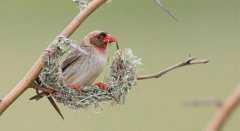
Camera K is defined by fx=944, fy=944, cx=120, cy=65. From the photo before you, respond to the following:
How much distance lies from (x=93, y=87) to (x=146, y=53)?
237 inches

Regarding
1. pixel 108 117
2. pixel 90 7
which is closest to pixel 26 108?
pixel 108 117

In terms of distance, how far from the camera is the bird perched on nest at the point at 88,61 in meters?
2.92

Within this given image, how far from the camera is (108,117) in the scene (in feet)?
23.0

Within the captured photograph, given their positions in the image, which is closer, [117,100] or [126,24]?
[117,100]

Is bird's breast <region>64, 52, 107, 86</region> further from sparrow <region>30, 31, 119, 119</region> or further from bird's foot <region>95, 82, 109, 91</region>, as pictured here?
bird's foot <region>95, 82, 109, 91</region>

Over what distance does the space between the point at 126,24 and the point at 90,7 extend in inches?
315

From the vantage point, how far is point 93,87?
2619 mm

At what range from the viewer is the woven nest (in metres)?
2.27

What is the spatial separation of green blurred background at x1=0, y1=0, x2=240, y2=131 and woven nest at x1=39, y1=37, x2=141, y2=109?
10.8ft

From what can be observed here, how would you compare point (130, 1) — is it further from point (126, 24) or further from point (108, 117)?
point (108, 117)

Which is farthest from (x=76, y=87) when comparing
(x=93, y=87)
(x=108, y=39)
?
(x=108, y=39)

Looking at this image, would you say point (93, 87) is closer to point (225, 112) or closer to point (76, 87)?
point (76, 87)

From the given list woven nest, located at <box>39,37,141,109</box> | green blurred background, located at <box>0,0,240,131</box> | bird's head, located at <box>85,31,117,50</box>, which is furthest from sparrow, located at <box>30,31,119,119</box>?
green blurred background, located at <box>0,0,240,131</box>

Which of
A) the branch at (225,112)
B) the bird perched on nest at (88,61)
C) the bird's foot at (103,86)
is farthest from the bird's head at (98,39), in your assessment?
the branch at (225,112)
